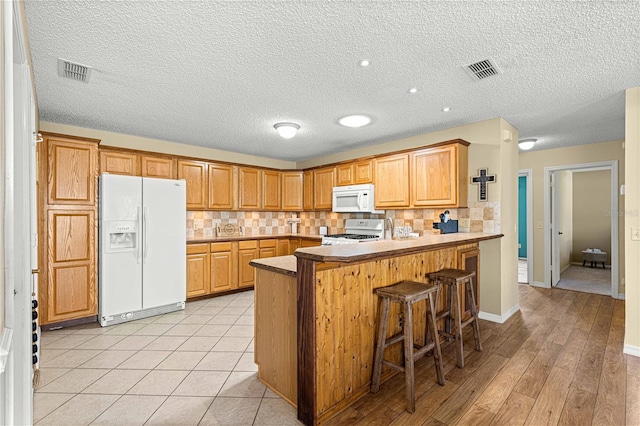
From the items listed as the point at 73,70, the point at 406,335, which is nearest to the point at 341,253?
the point at 406,335

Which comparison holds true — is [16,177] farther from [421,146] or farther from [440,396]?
[421,146]

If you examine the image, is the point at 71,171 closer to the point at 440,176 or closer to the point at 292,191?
the point at 292,191

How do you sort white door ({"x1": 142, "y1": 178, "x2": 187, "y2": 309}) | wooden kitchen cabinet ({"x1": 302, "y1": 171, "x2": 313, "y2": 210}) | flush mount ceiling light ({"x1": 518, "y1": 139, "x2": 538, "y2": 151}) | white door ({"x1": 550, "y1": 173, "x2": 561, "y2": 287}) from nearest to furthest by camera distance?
white door ({"x1": 142, "y1": 178, "x2": 187, "y2": 309}), flush mount ceiling light ({"x1": 518, "y1": 139, "x2": 538, "y2": 151}), white door ({"x1": 550, "y1": 173, "x2": 561, "y2": 287}), wooden kitchen cabinet ({"x1": 302, "y1": 171, "x2": 313, "y2": 210})

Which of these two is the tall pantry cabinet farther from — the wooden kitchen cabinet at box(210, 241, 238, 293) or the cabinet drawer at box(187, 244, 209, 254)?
the wooden kitchen cabinet at box(210, 241, 238, 293)

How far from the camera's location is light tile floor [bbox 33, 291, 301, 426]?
6.32ft

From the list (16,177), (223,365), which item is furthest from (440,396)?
(16,177)

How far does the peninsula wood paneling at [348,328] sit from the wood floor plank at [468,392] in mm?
454

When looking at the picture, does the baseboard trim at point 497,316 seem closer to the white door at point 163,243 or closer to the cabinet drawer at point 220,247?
the cabinet drawer at point 220,247

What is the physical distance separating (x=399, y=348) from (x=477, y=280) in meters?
1.70

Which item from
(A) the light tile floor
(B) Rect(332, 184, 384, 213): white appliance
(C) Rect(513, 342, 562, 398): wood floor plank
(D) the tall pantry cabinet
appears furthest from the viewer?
(B) Rect(332, 184, 384, 213): white appliance

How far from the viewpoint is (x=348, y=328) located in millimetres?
2029

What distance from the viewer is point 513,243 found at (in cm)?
388

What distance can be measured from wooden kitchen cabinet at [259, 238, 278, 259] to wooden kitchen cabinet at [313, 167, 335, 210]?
982 millimetres

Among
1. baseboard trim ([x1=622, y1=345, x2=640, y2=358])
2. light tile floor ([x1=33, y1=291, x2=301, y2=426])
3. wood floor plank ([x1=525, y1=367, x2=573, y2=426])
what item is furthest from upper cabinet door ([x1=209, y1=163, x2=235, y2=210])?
baseboard trim ([x1=622, y1=345, x2=640, y2=358])
